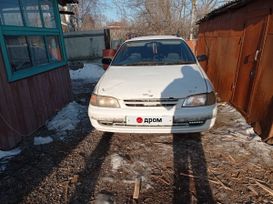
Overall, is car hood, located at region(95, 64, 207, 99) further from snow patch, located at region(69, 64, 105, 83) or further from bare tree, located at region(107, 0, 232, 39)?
bare tree, located at region(107, 0, 232, 39)

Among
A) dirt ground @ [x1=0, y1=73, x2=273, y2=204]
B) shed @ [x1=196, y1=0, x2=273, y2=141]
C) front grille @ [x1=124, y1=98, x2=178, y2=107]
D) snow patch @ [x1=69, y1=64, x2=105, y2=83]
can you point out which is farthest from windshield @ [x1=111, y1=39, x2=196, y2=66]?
snow patch @ [x1=69, y1=64, x2=105, y2=83]

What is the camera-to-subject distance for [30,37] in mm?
4184

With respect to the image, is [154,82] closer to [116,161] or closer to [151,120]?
[151,120]

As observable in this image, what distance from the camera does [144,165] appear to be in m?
2.96

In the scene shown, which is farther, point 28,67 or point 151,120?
point 28,67

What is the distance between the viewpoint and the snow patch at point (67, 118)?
4223mm

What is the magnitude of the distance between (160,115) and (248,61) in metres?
→ 2.46

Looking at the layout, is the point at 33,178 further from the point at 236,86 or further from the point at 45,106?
the point at 236,86

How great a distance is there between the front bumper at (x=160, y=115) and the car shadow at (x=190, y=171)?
41cm

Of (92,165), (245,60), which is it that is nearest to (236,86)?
(245,60)

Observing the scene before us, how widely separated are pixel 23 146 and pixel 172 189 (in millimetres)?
2543

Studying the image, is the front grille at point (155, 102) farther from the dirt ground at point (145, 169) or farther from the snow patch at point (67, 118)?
the snow patch at point (67, 118)

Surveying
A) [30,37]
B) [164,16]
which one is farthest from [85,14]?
[30,37]

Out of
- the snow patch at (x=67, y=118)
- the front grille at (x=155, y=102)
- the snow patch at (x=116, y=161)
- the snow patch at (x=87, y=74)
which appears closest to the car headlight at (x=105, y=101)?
the front grille at (x=155, y=102)
